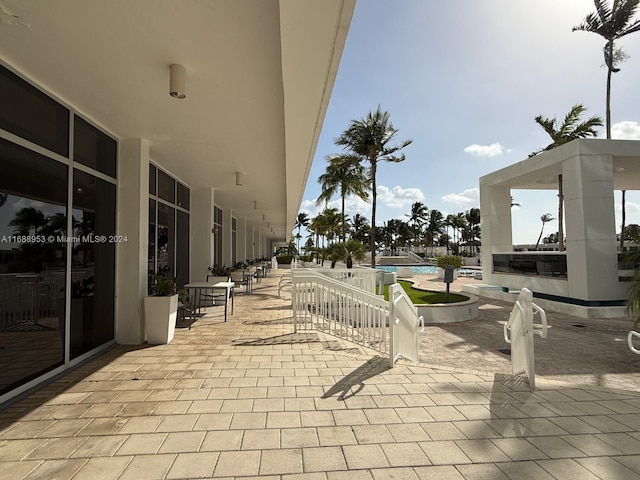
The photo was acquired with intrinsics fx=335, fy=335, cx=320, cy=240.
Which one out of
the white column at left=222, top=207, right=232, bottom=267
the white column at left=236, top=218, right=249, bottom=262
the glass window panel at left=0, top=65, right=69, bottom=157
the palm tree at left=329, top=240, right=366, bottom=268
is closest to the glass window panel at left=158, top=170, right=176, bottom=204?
the glass window panel at left=0, top=65, right=69, bottom=157

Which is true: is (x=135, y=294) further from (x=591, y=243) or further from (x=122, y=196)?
(x=591, y=243)

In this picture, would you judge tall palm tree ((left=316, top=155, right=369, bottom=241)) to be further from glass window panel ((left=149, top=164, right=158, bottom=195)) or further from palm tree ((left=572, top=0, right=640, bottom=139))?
glass window panel ((left=149, top=164, right=158, bottom=195))

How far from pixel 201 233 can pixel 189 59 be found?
6547mm

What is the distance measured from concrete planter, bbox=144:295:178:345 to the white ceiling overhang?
2.53 metres

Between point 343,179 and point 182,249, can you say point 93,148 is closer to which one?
point 182,249

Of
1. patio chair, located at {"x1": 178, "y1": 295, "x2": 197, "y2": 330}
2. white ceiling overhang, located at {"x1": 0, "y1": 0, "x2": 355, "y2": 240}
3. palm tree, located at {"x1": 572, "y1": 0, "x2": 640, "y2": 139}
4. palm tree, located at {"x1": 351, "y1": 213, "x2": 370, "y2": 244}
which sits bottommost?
patio chair, located at {"x1": 178, "y1": 295, "x2": 197, "y2": 330}

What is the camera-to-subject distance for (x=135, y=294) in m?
5.02

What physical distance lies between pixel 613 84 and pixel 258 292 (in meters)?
20.0

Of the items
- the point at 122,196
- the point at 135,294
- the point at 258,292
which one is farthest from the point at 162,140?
the point at 258,292

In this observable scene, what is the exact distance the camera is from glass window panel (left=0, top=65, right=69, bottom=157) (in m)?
3.10

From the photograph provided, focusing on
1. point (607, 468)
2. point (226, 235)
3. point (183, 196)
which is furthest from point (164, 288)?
point (226, 235)

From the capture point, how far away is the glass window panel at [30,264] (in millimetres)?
3051

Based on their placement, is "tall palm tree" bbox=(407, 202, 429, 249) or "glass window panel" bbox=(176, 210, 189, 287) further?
"tall palm tree" bbox=(407, 202, 429, 249)

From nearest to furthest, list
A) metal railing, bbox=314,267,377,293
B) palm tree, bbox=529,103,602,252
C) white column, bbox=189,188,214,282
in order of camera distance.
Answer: metal railing, bbox=314,267,377,293 < white column, bbox=189,188,214,282 < palm tree, bbox=529,103,602,252
